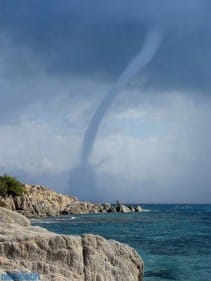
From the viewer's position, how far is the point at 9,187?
127 m

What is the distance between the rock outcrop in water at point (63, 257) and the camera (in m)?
14.9

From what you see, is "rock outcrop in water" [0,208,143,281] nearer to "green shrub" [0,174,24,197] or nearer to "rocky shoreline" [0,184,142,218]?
"rocky shoreline" [0,184,142,218]

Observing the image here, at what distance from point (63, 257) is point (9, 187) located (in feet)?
372

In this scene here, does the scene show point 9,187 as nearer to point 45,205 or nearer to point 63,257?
point 45,205

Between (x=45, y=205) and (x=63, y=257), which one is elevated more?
(x=45, y=205)

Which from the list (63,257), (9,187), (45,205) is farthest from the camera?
(45,205)

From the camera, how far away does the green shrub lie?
12531cm

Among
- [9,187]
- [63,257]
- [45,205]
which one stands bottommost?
[63,257]

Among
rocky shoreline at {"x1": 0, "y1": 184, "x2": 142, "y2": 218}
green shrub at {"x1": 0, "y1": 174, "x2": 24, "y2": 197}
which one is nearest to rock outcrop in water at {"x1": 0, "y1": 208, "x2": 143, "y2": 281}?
rocky shoreline at {"x1": 0, "y1": 184, "x2": 142, "y2": 218}

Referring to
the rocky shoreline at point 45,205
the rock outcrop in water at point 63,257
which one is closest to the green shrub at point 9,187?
the rocky shoreline at point 45,205

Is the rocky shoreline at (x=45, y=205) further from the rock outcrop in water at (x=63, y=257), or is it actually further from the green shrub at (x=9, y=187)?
the rock outcrop in water at (x=63, y=257)

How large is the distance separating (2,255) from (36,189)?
136 m

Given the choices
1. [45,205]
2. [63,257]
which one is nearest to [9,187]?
[45,205]

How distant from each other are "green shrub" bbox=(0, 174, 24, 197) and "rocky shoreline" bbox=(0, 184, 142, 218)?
50.6 inches
